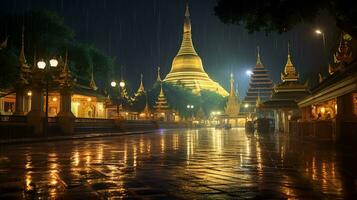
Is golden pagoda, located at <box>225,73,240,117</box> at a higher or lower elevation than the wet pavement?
higher

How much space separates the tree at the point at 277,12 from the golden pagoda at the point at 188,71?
92647 mm

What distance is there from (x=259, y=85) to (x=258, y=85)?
22 centimetres

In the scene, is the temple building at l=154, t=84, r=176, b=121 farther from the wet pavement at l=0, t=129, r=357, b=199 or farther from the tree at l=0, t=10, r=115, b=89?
the wet pavement at l=0, t=129, r=357, b=199

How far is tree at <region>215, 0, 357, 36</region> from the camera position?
35.7 feet

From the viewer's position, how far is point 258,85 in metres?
91.2

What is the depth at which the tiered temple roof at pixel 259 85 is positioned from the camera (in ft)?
295

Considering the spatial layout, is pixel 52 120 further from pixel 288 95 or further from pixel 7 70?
pixel 288 95

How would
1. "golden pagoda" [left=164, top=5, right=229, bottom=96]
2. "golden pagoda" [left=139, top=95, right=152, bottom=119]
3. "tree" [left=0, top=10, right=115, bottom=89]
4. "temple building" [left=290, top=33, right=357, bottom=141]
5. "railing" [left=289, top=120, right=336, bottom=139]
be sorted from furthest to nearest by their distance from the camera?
"golden pagoda" [left=164, top=5, right=229, bottom=96] → "golden pagoda" [left=139, top=95, right=152, bottom=119] → "tree" [left=0, top=10, right=115, bottom=89] → "railing" [left=289, top=120, right=336, bottom=139] → "temple building" [left=290, top=33, right=357, bottom=141]

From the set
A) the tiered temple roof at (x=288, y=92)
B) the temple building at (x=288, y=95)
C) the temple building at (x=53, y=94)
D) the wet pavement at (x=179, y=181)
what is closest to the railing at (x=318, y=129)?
the temple building at (x=288, y=95)

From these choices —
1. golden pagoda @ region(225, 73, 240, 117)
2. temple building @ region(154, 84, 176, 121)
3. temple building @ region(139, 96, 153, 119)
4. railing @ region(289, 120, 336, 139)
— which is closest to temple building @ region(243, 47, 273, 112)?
golden pagoda @ region(225, 73, 240, 117)

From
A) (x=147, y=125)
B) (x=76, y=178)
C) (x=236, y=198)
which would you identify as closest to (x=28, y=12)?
(x=147, y=125)

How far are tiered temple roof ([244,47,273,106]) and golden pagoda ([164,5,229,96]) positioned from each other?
18.2 m

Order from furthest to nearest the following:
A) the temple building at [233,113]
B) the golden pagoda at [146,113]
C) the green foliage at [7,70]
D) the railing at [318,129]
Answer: the temple building at [233,113]
the golden pagoda at [146,113]
the green foliage at [7,70]
the railing at [318,129]

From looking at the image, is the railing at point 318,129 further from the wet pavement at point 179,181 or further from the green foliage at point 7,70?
the green foliage at point 7,70
